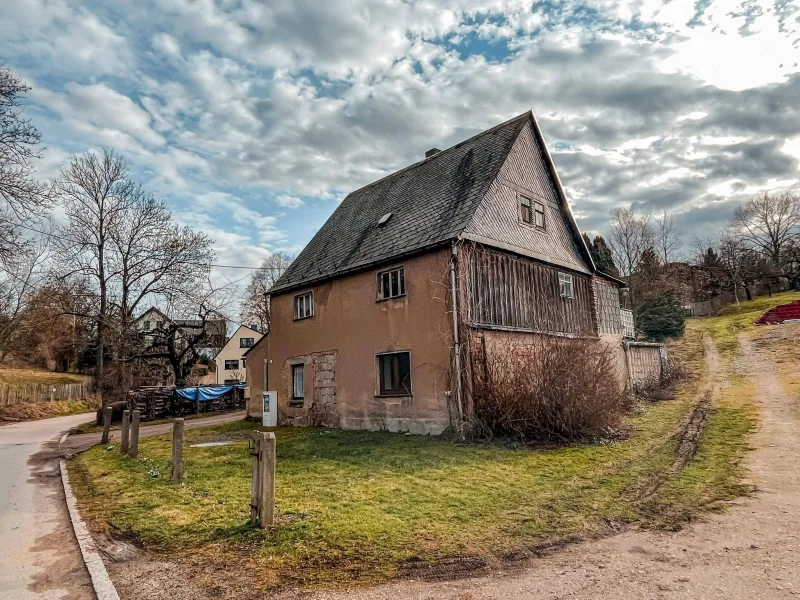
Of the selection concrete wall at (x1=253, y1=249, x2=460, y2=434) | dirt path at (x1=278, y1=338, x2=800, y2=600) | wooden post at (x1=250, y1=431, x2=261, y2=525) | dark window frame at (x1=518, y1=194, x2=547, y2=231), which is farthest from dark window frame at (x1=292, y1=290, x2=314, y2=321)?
dirt path at (x1=278, y1=338, x2=800, y2=600)

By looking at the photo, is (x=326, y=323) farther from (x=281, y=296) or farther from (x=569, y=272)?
(x=569, y=272)

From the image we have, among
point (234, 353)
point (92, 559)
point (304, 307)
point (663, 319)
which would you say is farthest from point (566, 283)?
point (234, 353)

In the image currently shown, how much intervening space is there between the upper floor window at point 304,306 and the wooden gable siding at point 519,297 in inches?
287

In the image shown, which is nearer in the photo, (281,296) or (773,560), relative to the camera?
(773,560)

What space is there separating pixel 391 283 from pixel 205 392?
21377 millimetres

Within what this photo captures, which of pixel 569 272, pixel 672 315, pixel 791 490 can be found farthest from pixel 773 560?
pixel 672 315

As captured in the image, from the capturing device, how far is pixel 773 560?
15.7 ft

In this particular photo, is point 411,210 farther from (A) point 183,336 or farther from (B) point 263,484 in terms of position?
(A) point 183,336

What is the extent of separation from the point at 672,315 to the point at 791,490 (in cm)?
2873

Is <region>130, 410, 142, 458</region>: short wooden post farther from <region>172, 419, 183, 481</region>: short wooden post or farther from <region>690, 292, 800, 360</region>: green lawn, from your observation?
<region>690, 292, 800, 360</region>: green lawn

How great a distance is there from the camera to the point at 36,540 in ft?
21.4

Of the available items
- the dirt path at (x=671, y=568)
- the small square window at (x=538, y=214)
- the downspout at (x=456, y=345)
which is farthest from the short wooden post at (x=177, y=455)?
the small square window at (x=538, y=214)

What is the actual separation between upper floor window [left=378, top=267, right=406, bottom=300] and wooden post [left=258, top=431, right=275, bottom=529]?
897 cm

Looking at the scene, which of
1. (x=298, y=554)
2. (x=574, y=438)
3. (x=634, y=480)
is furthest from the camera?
(x=574, y=438)
